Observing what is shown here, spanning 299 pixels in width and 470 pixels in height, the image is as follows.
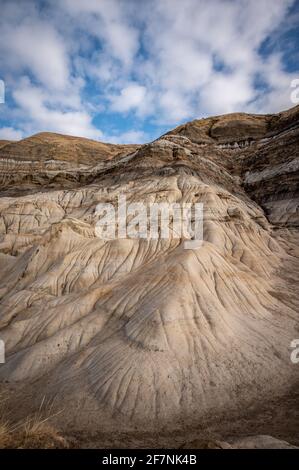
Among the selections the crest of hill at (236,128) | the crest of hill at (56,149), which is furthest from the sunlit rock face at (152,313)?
the crest of hill at (56,149)

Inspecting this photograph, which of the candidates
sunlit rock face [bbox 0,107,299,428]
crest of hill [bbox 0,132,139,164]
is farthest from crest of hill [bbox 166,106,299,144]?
sunlit rock face [bbox 0,107,299,428]

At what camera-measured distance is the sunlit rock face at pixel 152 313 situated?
10.6 m

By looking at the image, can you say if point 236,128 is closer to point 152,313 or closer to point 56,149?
point 56,149

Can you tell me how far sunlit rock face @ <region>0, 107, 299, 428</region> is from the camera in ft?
34.9

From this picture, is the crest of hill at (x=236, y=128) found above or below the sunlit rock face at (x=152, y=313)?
above

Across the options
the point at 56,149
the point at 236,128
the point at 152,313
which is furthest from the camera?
the point at 56,149

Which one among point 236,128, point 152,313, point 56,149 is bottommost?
point 152,313

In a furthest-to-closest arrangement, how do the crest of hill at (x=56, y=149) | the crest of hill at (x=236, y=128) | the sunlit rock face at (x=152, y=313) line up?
the crest of hill at (x=56, y=149), the crest of hill at (x=236, y=128), the sunlit rock face at (x=152, y=313)

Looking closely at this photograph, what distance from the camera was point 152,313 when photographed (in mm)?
13453

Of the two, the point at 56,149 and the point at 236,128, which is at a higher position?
the point at 236,128

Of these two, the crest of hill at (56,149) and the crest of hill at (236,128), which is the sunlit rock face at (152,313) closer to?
the crest of hill at (236,128)

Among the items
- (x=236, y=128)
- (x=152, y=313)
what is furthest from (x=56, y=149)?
(x=152, y=313)

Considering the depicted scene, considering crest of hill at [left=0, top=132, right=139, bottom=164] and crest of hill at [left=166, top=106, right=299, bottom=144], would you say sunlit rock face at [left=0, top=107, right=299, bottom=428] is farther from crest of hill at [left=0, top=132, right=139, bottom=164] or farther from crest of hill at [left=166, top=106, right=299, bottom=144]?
crest of hill at [left=0, top=132, right=139, bottom=164]
